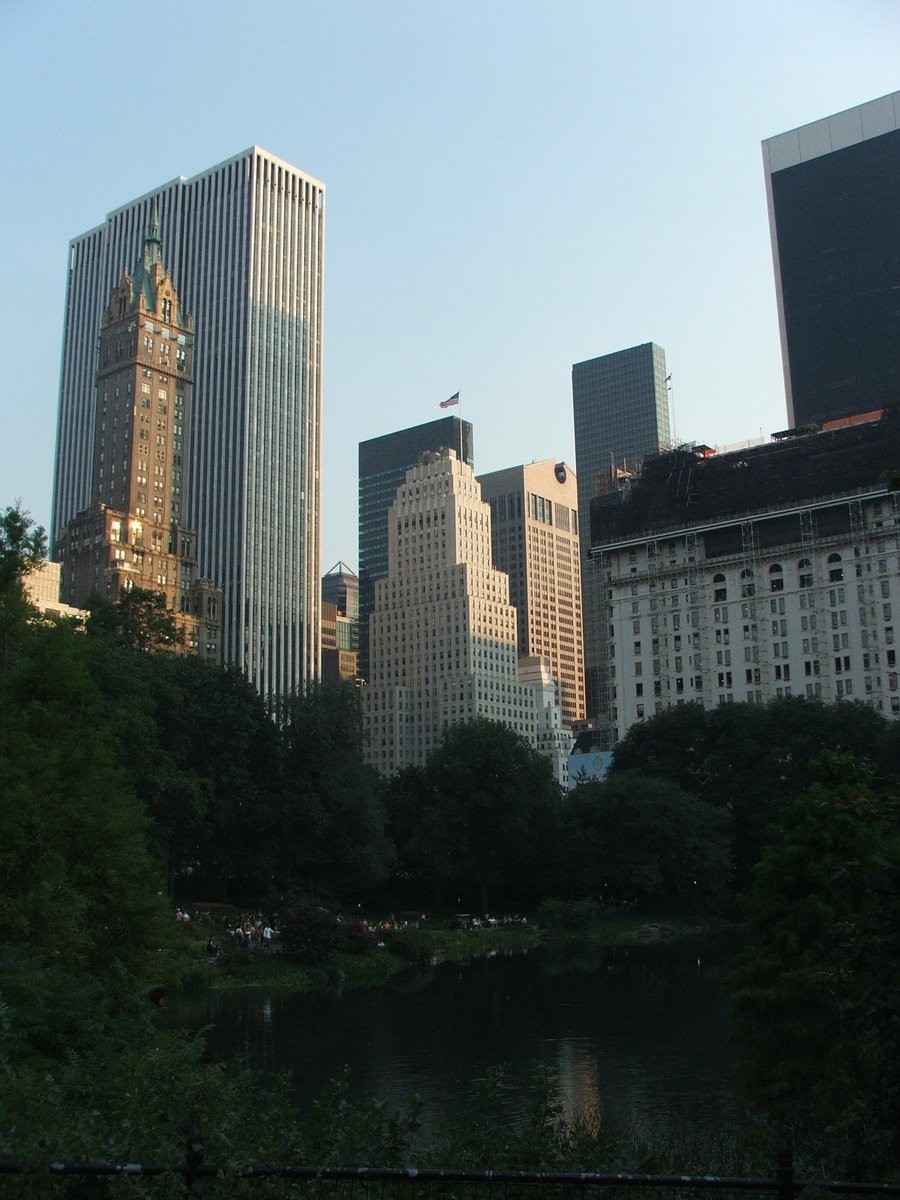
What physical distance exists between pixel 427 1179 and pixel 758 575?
143 m

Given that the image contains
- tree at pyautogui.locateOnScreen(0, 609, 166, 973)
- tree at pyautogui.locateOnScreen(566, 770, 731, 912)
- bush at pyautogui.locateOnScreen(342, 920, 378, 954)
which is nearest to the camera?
tree at pyautogui.locateOnScreen(0, 609, 166, 973)

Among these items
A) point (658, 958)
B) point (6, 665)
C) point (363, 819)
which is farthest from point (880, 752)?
point (6, 665)

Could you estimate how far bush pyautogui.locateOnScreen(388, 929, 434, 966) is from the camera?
76.8 metres

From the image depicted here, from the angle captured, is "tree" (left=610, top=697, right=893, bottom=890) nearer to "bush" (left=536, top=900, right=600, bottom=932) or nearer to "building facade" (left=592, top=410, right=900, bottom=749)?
"bush" (left=536, top=900, right=600, bottom=932)

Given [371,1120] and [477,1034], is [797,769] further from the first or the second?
[371,1120]

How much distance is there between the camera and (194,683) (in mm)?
87688

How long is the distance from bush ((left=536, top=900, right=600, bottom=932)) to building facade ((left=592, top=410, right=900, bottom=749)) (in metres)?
45.7

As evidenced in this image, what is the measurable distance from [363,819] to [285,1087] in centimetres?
7200

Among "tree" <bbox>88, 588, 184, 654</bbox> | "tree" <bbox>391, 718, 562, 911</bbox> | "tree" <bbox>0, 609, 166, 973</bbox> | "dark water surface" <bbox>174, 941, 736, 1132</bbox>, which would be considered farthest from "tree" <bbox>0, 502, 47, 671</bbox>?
"tree" <bbox>391, 718, 562, 911</bbox>

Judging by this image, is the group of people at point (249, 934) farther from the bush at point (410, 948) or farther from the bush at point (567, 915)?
the bush at point (567, 915)

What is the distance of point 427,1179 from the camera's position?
36.2 feet

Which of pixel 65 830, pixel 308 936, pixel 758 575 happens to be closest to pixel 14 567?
pixel 65 830

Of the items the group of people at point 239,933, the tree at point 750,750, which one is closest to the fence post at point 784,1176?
the group of people at point 239,933

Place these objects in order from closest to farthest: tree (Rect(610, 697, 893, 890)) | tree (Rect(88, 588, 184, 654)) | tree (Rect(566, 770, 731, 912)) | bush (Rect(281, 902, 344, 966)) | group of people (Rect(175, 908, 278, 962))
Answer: group of people (Rect(175, 908, 278, 962))
bush (Rect(281, 902, 344, 966))
tree (Rect(88, 588, 184, 654))
tree (Rect(566, 770, 731, 912))
tree (Rect(610, 697, 893, 890))
